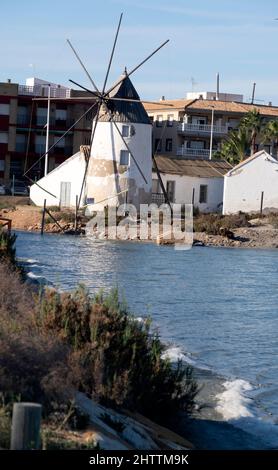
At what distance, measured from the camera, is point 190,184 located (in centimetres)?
6322

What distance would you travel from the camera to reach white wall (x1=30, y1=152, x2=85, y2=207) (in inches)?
2422

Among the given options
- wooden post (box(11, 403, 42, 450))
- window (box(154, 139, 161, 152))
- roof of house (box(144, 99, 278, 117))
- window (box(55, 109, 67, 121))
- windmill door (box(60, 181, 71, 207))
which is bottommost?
windmill door (box(60, 181, 71, 207))

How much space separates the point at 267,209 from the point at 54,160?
19360 mm

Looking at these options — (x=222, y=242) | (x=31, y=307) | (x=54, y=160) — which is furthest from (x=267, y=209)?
(x=31, y=307)

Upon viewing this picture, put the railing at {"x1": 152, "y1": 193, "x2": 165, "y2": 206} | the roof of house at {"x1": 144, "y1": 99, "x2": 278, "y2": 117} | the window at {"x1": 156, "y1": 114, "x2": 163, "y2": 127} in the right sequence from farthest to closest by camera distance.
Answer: the window at {"x1": 156, "y1": 114, "x2": 163, "y2": 127}
the roof of house at {"x1": 144, "y1": 99, "x2": 278, "y2": 117}
the railing at {"x1": 152, "y1": 193, "x2": 165, "y2": 206}

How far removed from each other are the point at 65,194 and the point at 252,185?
36.0 ft

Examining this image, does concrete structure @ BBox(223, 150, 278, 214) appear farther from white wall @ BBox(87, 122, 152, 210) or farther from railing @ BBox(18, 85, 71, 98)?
railing @ BBox(18, 85, 71, 98)

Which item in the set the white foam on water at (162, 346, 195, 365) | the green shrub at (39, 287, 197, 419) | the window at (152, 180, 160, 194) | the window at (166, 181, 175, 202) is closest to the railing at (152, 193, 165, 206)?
the window at (152, 180, 160, 194)

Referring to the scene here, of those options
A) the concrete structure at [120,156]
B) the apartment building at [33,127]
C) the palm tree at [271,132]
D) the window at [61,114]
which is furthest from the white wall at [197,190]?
the window at [61,114]

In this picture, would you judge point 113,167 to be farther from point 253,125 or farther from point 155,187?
point 253,125

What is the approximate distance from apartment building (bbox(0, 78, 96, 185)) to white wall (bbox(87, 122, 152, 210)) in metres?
13.5

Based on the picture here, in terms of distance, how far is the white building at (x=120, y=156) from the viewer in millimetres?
58625

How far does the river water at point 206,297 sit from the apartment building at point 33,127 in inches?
788
